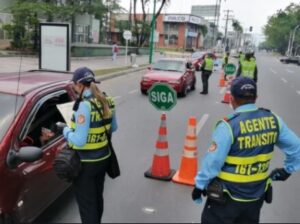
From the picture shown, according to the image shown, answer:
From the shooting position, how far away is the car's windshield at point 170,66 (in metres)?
16.7

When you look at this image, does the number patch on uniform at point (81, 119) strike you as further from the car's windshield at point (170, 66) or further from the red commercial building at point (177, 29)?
→ the red commercial building at point (177, 29)

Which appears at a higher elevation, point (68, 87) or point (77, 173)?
point (68, 87)

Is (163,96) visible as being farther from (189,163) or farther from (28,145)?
(28,145)

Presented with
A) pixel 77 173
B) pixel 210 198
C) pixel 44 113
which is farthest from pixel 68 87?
pixel 210 198

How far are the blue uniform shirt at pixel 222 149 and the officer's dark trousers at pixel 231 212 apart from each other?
192mm

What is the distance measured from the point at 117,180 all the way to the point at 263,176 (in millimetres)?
3242

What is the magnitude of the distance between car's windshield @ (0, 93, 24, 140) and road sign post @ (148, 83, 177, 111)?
263 cm

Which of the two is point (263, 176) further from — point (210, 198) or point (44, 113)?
point (44, 113)

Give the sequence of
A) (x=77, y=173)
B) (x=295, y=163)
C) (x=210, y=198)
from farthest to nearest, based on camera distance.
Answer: (x=77, y=173)
(x=295, y=163)
(x=210, y=198)

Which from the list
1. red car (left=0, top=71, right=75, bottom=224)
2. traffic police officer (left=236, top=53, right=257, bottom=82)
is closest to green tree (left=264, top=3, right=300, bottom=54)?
traffic police officer (left=236, top=53, right=257, bottom=82)

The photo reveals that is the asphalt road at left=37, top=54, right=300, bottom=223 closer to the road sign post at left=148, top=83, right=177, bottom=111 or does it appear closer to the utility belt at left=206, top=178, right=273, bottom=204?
the road sign post at left=148, top=83, right=177, bottom=111

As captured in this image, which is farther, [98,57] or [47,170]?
[98,57]

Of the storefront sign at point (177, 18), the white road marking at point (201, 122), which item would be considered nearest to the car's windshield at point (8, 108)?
the white road marking at point (201, 122)

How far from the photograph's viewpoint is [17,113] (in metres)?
3.69
